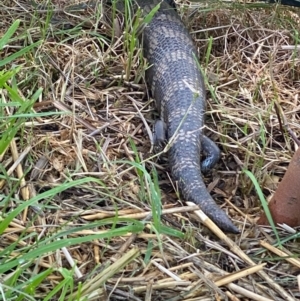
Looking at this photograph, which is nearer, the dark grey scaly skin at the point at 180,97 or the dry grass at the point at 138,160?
the dry grass at the point at 138,160

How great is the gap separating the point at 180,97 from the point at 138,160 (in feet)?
2.79

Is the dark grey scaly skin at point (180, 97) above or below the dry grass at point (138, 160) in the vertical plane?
below

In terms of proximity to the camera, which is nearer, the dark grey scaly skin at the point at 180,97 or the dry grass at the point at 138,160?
the dry grass at the point at 138,160

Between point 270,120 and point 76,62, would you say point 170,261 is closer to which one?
point 270,120

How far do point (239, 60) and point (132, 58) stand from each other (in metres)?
0.56

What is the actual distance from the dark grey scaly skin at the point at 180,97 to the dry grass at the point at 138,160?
2.5 inches

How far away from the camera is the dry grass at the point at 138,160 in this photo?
2125 mm

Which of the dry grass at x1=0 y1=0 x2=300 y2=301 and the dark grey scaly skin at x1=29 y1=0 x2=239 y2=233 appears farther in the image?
the dark grey scaly skin at x1=29 y1=0 x2=239 y2=233

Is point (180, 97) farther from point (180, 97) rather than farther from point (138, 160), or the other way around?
point (138, 160)

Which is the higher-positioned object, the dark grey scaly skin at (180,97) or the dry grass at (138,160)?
the dry grass at (138,160)

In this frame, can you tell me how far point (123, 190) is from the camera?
2508 mm

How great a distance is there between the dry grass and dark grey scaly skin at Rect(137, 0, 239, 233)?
64 millimetres

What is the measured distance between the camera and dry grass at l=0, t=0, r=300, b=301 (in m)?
2.12

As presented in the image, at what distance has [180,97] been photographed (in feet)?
10.6
